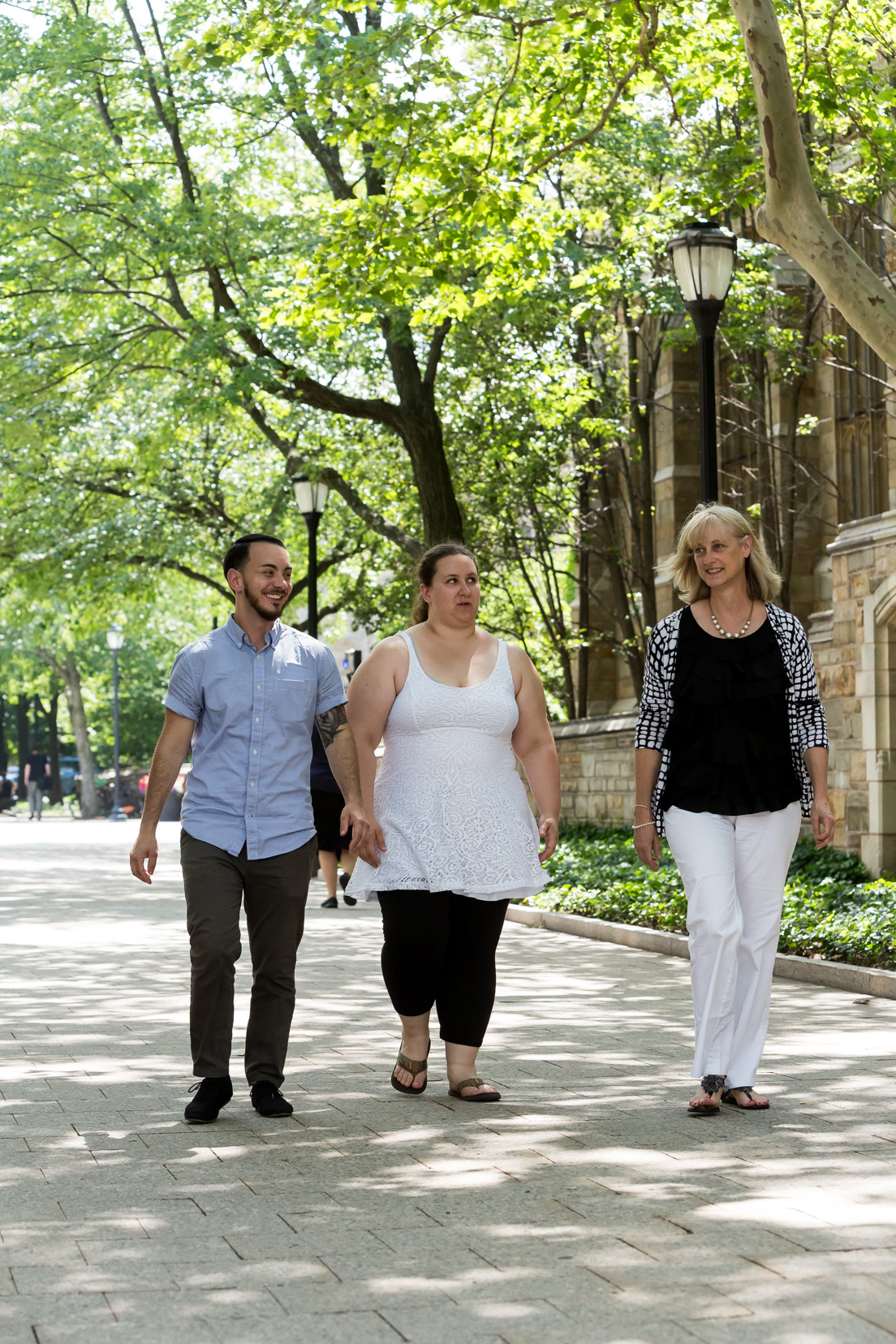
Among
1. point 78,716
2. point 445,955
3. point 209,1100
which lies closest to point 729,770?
point 445,955

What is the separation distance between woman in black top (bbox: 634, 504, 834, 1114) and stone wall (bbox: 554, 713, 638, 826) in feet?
45.8

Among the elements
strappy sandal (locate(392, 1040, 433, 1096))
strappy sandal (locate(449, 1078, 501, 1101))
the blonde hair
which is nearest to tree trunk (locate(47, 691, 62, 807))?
strappy sandal (locate(392, 1040, 433, 1096))

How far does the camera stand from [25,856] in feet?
84.3

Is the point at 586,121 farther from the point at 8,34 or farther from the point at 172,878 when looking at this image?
the point at 172,878

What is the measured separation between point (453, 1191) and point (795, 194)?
671 cm

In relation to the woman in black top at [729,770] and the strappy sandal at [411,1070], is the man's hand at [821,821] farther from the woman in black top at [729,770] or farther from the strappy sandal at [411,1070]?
the strappy sandal at [411,1070]

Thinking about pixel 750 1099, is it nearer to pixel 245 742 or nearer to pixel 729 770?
pixel 729 770

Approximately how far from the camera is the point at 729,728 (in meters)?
6.29

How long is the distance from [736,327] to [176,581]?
1876cm

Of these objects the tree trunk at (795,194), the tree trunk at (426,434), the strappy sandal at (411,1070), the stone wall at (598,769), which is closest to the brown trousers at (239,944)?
the strappy sandal at (411,1070)

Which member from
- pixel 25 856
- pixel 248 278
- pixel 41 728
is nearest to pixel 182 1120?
pixel 248 278

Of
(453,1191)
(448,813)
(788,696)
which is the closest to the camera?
(453,1191)

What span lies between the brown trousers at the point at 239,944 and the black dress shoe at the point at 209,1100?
1.4 inches

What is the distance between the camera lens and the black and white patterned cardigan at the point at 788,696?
6.33 m
